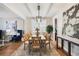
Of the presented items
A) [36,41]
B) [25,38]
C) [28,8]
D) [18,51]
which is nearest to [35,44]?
[36,41]

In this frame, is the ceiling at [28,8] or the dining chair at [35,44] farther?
the dining chair at [35,44]

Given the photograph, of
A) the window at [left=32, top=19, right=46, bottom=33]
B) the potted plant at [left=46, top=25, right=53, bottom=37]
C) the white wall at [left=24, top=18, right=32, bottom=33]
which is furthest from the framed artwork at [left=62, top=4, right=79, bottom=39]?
the white wall at [left=24, top=18, right=32, bottom=33]

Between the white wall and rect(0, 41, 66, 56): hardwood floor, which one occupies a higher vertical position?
the white wall

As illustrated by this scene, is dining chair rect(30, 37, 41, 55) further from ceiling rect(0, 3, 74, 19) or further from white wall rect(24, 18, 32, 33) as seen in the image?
ceiling rect(0, 3, 74, 19)

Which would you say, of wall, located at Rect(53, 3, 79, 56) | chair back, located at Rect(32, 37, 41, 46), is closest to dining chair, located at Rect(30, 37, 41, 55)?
chair back, located at Rect(32, 37, 41, 46)

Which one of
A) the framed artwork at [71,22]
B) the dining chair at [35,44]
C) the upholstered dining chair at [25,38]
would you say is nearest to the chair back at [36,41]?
the dining chair at [35,44]

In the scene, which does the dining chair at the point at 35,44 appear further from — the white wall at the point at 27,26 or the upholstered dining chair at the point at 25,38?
the white wall at the point at 27,26

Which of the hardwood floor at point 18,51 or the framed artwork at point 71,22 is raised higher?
the framed artwork at point 71,22

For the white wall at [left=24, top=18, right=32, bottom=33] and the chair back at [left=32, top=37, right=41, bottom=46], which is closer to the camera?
the white wall at [left=24, top=18, right=32, bottom=33]

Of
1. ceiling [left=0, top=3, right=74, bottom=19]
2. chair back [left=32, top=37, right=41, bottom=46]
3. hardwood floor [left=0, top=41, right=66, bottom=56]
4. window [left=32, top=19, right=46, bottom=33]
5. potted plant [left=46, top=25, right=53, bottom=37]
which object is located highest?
ceiling [left=0, top=3, right=74, bottom=19]

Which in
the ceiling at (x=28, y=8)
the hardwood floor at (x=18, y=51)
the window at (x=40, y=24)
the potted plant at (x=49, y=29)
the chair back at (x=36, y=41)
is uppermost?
the ceiling at (x=28, y=8)

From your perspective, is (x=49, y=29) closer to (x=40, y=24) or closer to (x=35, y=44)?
(x=40, y=24)

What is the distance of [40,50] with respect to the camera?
256 centimetres

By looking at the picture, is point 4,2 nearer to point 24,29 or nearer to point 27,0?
point 27,0
